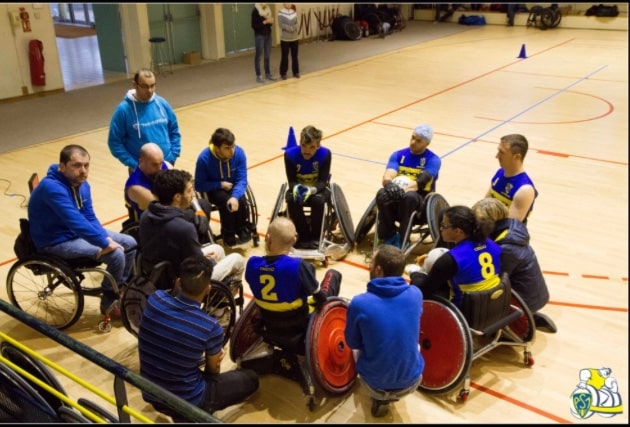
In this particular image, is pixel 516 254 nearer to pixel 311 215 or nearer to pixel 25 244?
pixel 311 215

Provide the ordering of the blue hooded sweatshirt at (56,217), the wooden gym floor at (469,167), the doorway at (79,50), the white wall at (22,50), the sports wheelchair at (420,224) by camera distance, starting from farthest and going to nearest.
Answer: the doorway at (79,50)
the white wall at (22,50)
the sports wheelchair at (420,224)
the blue hooded sweatshirt at (56,217)
the wooden gym floor at (469,167)

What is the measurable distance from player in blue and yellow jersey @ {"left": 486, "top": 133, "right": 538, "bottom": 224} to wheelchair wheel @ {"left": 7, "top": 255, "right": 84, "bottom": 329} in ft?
9.81

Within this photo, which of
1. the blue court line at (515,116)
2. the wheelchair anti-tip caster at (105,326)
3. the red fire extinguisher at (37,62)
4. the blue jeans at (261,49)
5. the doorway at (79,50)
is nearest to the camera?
the wheelchair anti-tip caster at (105,326)

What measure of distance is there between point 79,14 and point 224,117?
14.5 m

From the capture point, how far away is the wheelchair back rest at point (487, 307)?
3.19m

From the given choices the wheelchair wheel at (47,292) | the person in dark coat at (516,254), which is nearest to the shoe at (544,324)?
the person in dark coat at (516,254)

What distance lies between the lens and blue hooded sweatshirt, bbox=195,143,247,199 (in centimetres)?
480

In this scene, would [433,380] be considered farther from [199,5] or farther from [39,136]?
[199,5]

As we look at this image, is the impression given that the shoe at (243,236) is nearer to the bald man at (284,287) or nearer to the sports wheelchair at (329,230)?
the sports wheelchair at (329,230)

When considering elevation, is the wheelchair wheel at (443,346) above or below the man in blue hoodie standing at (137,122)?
below

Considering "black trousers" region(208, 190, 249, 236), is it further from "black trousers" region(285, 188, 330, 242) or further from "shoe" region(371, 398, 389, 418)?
"shoe" region(371, 398, 389, 418)

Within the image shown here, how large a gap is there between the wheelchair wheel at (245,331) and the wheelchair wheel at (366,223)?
1.77 m

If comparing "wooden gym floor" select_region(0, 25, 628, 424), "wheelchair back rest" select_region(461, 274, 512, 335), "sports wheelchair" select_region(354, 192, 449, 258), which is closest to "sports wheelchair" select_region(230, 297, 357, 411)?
"wooden gym floor" select_region(0, 25, 628, 424)

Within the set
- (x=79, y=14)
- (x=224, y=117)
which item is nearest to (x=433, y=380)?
(x=224, y=117)
